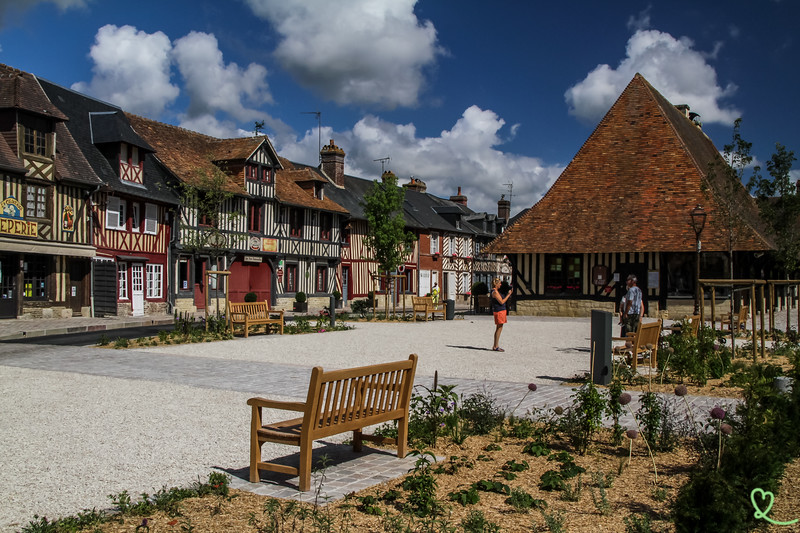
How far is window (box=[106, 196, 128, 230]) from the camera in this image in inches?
1051

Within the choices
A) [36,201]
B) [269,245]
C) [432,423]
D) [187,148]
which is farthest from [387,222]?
[432,423]

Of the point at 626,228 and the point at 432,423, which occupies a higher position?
the point at 626,228

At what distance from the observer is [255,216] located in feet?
110

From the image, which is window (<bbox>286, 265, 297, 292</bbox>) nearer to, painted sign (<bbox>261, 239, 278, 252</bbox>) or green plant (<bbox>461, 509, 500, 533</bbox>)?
painted sign (<bbox>261, 239, 278, 252</bbox>)

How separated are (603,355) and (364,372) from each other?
5.12 m

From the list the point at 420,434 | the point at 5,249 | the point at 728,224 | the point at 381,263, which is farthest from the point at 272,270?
the point at 420,434

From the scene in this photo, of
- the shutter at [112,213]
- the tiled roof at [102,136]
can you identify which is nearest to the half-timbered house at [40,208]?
the tiled roof at [102,136]

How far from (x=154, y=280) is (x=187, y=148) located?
23.2 ft

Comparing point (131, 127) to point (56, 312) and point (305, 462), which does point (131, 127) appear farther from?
point (305, 462)

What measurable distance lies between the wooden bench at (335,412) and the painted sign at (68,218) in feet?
72.5

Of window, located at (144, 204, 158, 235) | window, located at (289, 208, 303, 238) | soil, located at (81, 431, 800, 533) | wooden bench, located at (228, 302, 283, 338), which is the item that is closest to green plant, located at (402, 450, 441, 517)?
soil, located at (81, 431, 800, 533)

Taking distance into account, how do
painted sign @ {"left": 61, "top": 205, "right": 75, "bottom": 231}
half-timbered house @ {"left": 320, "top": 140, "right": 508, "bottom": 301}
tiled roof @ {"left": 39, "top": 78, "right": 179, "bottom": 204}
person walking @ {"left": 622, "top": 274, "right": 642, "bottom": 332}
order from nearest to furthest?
person walking @ {"left": 622, "top": 274, "right": 642, "bottom": 332}
painted sign @ {"left": 61, "top": 205, "right": 75, "bottom": 231}
tiled roof @ {"left": 39, "top": 78, "right": 179, "bottom": 204}
half-timbered house @ {"left": 320, "top": 140, "right": 508, "bottom": 301}

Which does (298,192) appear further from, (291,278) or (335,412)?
(335,412)

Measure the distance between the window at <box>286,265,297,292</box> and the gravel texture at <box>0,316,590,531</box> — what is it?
20049 millimetres
